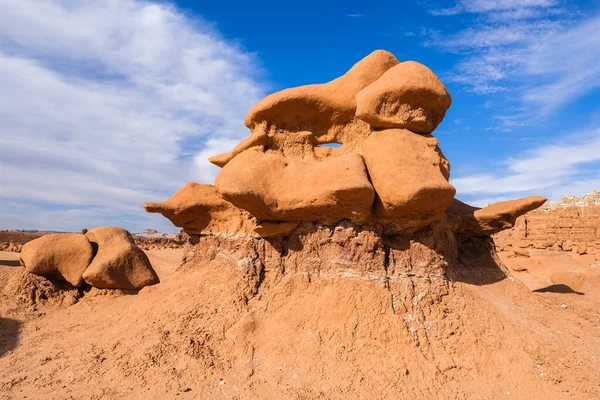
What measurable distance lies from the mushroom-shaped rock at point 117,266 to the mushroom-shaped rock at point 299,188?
3104 millimetres

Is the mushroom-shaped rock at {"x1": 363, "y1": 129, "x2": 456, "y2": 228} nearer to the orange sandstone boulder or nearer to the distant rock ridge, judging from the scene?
the orange sandstone boulder

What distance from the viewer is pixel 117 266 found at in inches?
280

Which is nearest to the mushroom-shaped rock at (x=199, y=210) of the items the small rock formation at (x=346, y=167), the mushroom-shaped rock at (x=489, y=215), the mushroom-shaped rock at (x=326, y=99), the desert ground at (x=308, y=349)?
the small rock formation at (x=346, y=167)

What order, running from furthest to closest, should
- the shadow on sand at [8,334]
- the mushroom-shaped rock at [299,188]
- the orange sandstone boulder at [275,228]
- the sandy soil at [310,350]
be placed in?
the shadow on sand at [8,334] < the orange sandstone boulder at [275,228] < the mushroom-shaped rock at [299,188] < the sandy soil at [310,350]

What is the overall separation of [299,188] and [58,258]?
17.0ft

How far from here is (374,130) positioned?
5613mm

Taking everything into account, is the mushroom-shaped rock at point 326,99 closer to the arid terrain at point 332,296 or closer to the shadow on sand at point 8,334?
the arid terrain at point 332,296

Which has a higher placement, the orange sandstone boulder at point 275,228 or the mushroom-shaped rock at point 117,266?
the orange sandstone boulder at point 275,228

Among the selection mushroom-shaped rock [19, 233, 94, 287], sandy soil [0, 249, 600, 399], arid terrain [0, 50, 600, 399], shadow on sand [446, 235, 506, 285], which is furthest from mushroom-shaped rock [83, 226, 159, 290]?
shadow on sand [446, 235, 506, 285]

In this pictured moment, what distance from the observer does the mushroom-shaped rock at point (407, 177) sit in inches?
180

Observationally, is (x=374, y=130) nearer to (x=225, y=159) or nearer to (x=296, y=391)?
(x=225, y=159)

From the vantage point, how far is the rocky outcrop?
15.8m

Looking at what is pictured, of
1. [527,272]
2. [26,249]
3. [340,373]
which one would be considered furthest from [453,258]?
[527,272]

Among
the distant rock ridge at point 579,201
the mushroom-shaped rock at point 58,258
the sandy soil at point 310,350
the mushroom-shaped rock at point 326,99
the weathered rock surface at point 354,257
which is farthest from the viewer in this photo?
the distant rock ridge at point 579,201
